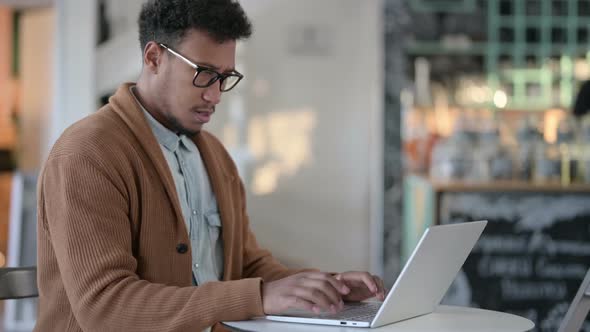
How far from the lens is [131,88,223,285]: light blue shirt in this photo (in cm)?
215

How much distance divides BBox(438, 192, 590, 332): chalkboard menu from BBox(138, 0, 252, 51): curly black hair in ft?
9.27

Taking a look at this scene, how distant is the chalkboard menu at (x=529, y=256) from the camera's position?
4664mm

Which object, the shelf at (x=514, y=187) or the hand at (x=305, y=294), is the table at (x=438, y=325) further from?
the shelf at (x=514, y=187)

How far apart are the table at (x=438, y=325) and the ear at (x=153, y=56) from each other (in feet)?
2.10

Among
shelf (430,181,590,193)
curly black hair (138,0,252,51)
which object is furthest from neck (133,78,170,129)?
shelf (430,181,590,193)

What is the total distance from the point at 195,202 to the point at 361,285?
0.45 m

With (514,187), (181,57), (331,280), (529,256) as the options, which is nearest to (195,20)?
(181,57)

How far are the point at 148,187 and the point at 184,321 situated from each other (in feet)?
1.14

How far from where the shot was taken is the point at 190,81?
2.05 m

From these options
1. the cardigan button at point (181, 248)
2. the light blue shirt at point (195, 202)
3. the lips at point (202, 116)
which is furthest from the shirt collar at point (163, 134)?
the cardigan button at point (181, 248)

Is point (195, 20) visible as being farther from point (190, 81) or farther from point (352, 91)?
point (352, 91)

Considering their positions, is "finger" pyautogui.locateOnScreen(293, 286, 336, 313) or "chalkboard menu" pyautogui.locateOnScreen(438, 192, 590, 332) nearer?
"finger" pyautogui.locateOnScreen(293, 286, 336, 313)

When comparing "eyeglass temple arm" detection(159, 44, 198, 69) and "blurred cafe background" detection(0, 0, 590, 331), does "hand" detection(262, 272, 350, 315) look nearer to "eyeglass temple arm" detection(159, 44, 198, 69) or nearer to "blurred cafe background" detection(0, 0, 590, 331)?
"eyeglass temple arm" detection(159, 44, 198, 69)

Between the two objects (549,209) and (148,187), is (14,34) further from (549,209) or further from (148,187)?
(148,187)
